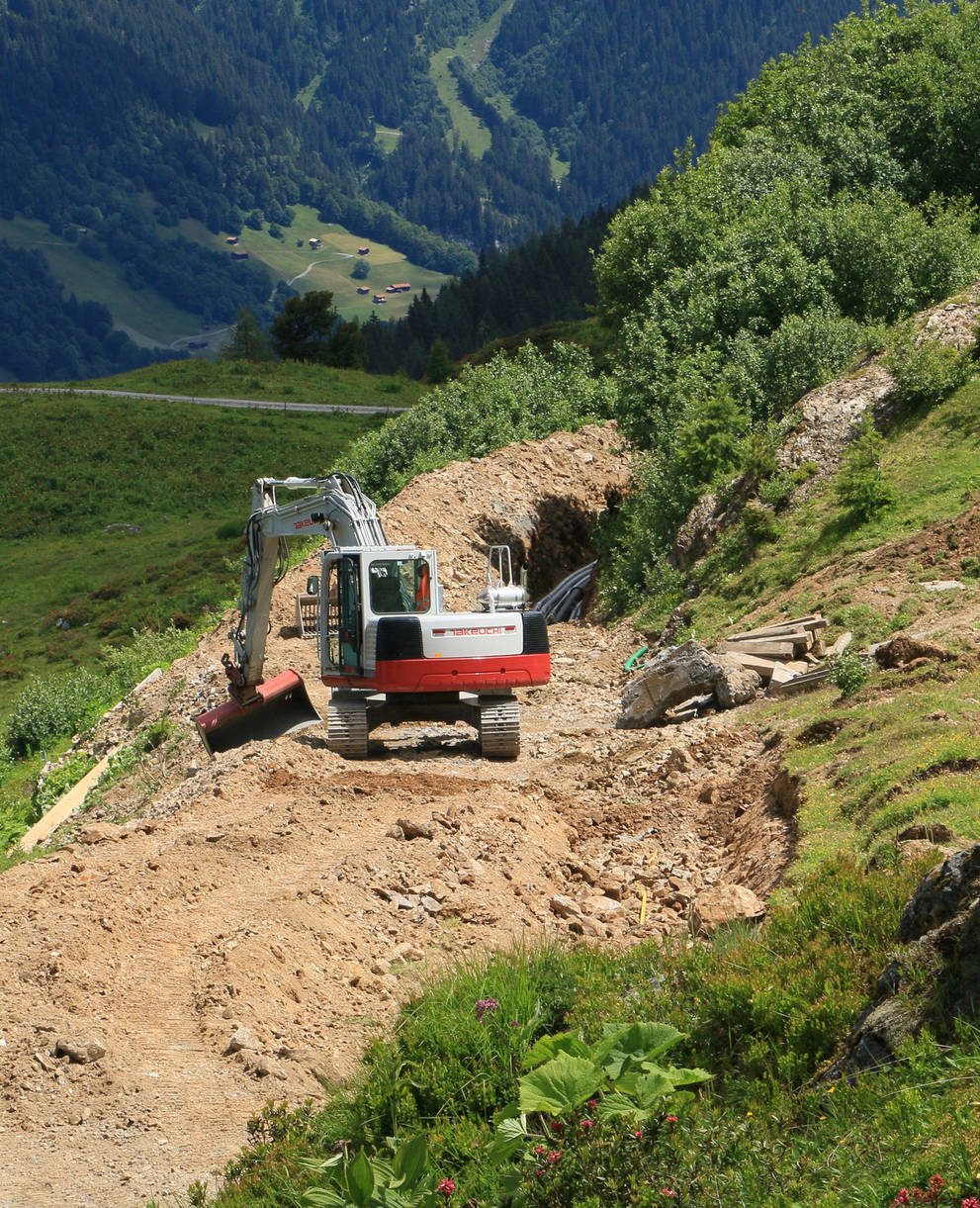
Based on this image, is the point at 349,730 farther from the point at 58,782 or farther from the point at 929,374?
the point at 929,374

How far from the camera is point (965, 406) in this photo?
21219mm

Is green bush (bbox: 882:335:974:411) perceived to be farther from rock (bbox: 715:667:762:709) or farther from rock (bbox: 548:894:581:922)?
rock (bbox: 548:894:581:922)

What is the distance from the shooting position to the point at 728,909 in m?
8.70

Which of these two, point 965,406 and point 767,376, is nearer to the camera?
point 965,406

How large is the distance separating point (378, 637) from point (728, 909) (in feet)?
26.0

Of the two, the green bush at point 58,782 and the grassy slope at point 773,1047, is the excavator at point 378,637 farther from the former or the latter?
the green bush at point 58,782

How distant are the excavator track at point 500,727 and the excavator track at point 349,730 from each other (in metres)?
1.58

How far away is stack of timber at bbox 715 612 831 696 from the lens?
15.5 m

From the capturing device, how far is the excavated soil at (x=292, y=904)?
8148 millimetres

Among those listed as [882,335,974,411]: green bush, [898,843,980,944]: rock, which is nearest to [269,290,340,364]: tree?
[882,335,974,411]: green bush

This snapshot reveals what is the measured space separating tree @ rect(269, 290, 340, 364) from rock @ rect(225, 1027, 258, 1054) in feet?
304

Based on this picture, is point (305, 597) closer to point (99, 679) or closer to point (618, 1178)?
point (99, 679)

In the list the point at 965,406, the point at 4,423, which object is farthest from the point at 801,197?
the point at 4,423

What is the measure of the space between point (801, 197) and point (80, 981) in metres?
28.9
